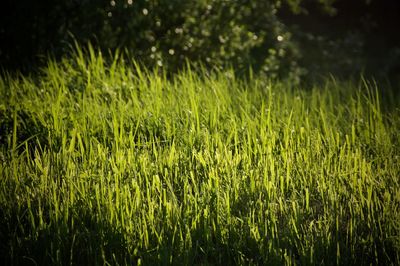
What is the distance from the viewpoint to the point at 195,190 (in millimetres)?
2701

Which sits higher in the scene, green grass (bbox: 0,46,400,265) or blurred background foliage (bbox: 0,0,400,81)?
blurred background foliage (bbox: 0,0,400,81)

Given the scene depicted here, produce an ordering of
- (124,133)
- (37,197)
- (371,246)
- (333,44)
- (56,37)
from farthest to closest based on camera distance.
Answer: (333,44) < (56,37) < (124,133) < (37,197) < (371,246)

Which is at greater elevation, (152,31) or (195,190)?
(152,31)

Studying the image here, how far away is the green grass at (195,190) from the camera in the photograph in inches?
94.0

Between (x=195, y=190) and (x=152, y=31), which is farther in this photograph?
(x=152, y=31)

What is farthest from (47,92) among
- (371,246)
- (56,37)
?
(371,246)

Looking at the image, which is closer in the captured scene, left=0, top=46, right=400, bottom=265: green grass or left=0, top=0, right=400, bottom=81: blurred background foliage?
left=0, top=46, right=400, bottom=265: green grass

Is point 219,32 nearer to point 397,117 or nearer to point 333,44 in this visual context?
point 397,117

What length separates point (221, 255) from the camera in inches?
94.2

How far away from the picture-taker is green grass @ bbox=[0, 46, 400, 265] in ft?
7.83

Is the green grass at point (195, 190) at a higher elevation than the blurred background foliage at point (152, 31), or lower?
lower

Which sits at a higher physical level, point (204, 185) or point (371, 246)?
point (204, 185)

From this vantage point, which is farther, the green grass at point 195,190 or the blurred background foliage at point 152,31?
the blurred background foliage at point 152,31

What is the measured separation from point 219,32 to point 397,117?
193cm
